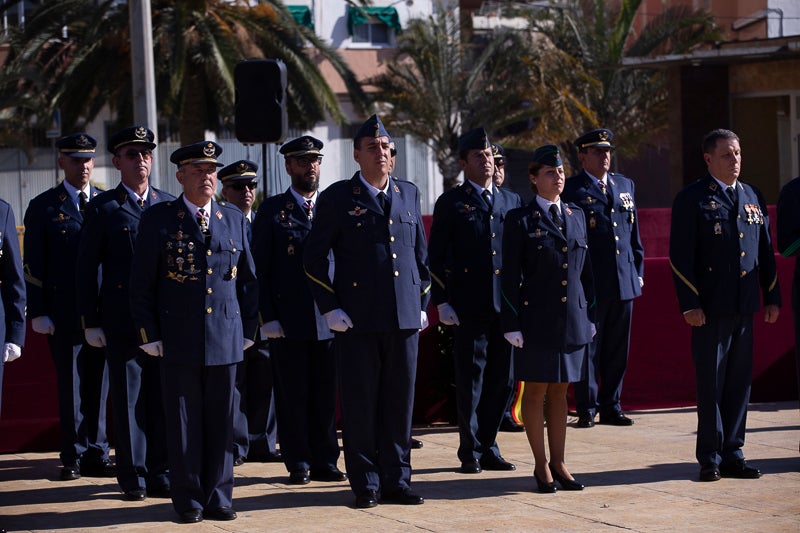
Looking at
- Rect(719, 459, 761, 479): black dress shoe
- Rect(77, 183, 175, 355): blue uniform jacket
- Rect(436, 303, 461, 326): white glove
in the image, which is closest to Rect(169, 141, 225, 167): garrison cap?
Rect(77, 183, 175, 355): blue uniform jacket

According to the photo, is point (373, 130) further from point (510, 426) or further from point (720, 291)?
point (510, 426)

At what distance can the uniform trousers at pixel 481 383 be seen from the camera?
907 cm

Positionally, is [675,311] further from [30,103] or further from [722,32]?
[722,32]

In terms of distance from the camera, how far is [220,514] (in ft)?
25.1

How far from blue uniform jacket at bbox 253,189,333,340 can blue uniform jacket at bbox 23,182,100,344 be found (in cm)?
135

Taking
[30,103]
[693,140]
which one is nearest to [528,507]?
[693,140]

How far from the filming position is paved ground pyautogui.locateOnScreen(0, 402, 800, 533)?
24.3 ft

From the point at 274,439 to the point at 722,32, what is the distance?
22602mm

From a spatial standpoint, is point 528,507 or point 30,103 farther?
point 30,103

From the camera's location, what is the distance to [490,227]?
9305 mm

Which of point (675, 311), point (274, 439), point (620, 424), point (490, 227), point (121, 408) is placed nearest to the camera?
point (121, 408)

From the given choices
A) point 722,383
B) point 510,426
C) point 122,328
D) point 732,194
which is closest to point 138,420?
point 122,328

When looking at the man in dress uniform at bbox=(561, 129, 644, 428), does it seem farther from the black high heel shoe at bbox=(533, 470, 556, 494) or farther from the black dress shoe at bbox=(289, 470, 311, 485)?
the black dress shoe at bbox=(289, 470, 311, 485)

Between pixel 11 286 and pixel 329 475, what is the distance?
250cm
